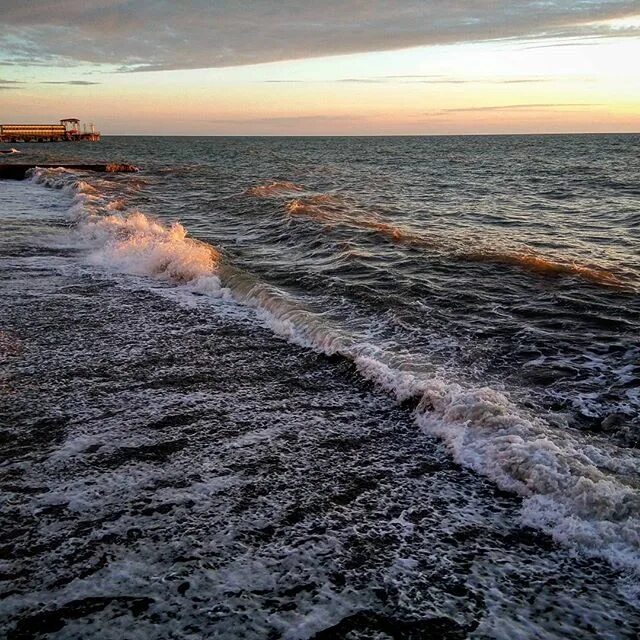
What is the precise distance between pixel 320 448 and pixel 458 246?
426 inches

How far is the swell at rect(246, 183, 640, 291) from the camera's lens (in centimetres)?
1166

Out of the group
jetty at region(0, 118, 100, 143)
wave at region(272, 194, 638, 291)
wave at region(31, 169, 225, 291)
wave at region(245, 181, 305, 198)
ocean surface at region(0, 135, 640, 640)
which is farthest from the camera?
jetty at region(0, 118, 100, 143)

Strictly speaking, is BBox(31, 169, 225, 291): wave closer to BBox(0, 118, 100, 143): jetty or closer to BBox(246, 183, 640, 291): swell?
BBox(246, 183, 640, 291): swell

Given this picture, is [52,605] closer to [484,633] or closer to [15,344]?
[484,633]

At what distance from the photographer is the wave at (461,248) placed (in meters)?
11.6

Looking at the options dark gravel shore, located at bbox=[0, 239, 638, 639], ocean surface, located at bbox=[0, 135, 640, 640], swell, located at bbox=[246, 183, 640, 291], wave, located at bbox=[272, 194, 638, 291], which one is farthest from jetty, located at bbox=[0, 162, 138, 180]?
dark gravel shore, located at bbox=[0, 239, 638, 639]

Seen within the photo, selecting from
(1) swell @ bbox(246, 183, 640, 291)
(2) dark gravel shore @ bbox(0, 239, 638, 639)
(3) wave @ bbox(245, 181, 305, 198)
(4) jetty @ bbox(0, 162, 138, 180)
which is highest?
(4) jetty @ bbox(0, 162, 138, 180)

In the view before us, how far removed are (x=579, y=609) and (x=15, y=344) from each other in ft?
23.3

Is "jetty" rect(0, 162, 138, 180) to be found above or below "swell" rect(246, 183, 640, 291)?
above

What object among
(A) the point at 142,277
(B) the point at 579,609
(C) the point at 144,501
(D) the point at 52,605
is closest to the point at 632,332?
(B) the point at 579,609

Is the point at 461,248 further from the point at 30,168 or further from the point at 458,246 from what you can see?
the point at 30,168

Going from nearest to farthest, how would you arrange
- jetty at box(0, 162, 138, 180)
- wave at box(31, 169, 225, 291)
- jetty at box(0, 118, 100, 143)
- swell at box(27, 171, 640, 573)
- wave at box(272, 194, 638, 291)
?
1. swell at box(27, 171, 640, 573)
2. wave at box(272, 194, 638, 291)
3. wave at box(31, 169, 225, 291)
4. jetty at box(0, 162, 138, 180)
5. jetty at box(0, 118, 100, 143)

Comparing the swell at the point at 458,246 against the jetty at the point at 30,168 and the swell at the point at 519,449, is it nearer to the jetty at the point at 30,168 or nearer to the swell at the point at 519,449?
the swell at the point at 519,449

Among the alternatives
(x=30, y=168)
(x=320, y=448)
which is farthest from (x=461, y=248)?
(x=30, y=168)
